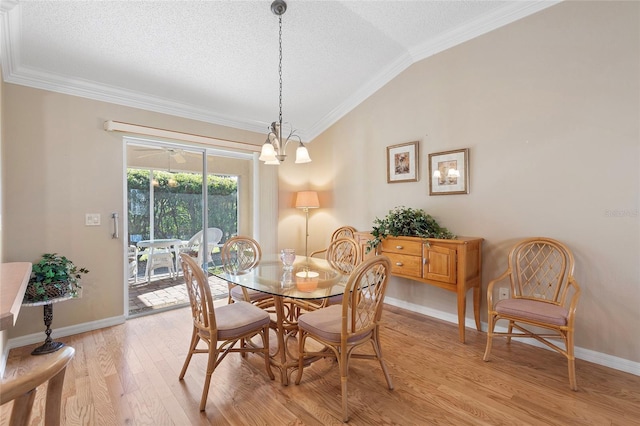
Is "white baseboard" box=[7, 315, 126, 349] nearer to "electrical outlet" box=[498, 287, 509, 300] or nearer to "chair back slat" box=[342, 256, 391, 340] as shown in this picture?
"chair back slat" box=[342, 256, 391, 340]

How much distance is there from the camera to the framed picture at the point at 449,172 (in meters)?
3.14

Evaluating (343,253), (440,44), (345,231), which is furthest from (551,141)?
(345,231)

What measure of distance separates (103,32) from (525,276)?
434cm

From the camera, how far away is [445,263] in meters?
2.85

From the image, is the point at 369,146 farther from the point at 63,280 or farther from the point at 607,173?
the point at 63,280

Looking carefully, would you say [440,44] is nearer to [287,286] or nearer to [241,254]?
[287,286]

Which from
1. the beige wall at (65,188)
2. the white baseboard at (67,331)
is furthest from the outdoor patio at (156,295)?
the beige wall at (65,188)

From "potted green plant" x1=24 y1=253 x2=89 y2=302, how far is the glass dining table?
137 centimetres

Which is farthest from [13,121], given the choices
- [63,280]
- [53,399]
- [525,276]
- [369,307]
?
[525,276]

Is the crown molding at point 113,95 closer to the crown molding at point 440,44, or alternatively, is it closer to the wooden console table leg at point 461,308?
the crown molding at point 440,44

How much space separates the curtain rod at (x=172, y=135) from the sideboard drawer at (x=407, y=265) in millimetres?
2482

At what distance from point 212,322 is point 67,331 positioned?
2.10m

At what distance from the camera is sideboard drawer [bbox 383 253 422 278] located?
3.06 meters

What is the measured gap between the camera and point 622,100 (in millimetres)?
2285
